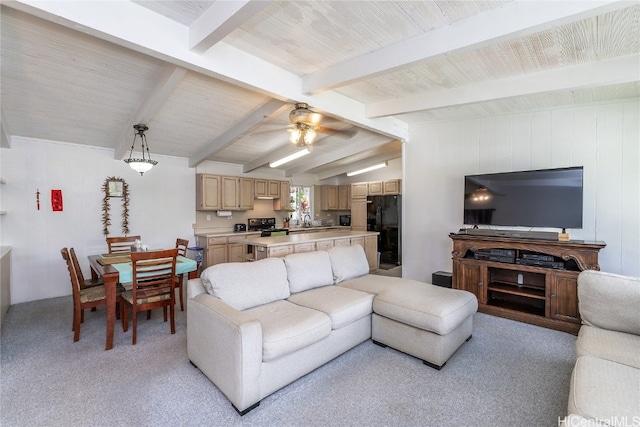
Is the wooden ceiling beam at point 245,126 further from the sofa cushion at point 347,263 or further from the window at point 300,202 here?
the window at point 300,202

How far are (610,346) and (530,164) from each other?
2690 mm

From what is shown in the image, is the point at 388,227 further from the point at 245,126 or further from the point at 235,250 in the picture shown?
the point at 245,126

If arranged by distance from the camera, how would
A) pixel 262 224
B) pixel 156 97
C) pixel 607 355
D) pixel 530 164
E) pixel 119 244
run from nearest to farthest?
pixel 607 355 < pixel 156 97 < pixel 530 164 < pixel 119 244 < pixel 262 224

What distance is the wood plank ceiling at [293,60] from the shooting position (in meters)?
2.02

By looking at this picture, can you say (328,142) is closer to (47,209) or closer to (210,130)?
(210,130)

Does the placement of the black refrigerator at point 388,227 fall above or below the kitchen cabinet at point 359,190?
below

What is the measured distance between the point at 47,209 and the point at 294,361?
4.75 metres

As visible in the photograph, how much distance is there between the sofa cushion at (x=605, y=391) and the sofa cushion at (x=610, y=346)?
105 mm

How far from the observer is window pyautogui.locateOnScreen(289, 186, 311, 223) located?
8.36 metres

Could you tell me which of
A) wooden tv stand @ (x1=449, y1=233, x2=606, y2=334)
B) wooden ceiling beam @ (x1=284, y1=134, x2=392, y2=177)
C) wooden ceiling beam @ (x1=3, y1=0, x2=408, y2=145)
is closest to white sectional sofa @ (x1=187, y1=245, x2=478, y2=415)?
wooden tv stand @ (x1=449, y1=233, x2=606, y2=334)

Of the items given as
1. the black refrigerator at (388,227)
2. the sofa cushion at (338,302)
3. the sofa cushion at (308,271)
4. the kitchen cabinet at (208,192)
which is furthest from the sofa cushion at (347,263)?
the kitchen cabinet at (208,192)

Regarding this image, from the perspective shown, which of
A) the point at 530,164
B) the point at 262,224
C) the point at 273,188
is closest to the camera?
the point at 530,164

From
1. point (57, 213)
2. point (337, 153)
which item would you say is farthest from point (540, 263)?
point (57, 213)

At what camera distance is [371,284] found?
3207 mm
